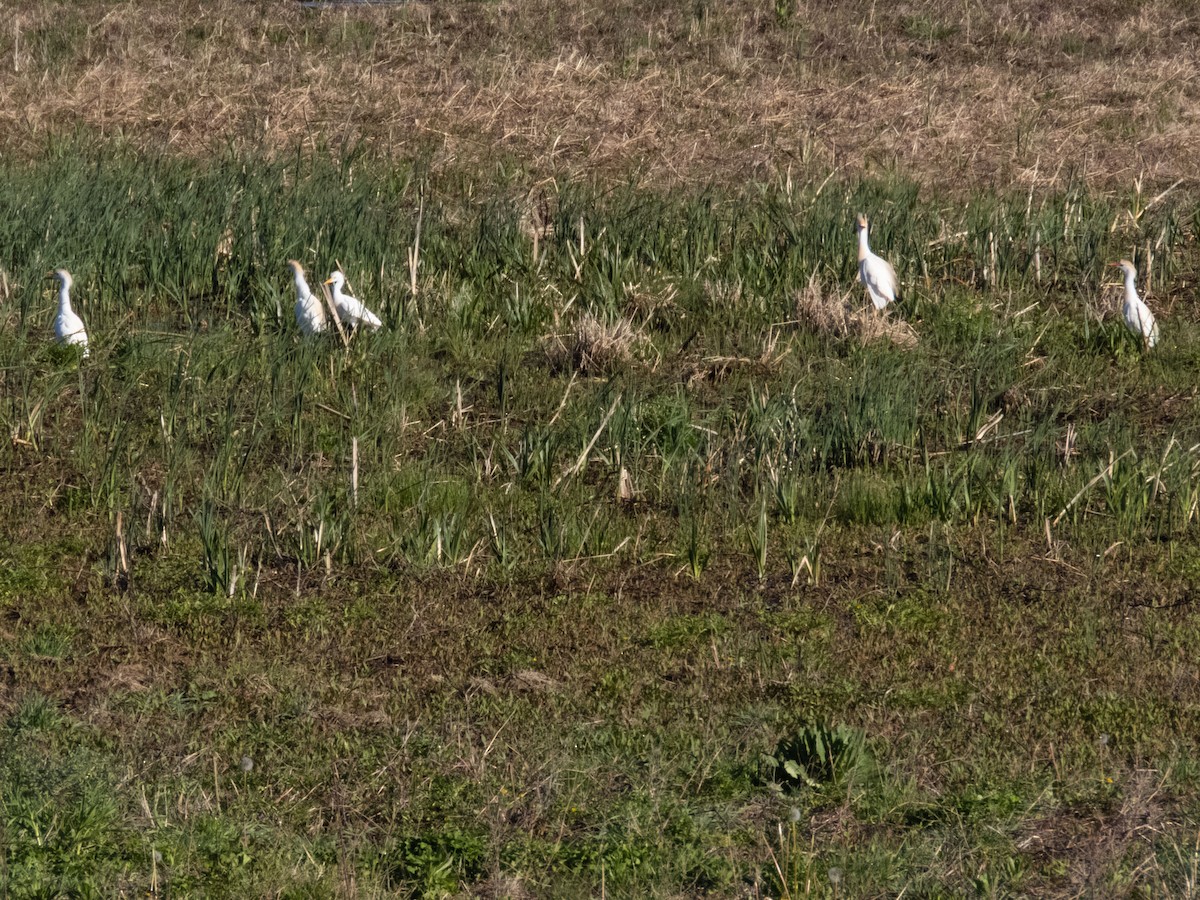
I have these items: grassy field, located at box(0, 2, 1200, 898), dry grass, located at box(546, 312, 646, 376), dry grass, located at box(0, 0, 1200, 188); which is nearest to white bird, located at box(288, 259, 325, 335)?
grassy field, located at box(0, 2, 1200, 898)

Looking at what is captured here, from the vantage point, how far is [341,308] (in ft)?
30.6

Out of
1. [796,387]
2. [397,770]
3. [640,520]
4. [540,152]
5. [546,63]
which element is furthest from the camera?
[546,63]

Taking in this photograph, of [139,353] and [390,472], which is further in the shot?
[139,353]

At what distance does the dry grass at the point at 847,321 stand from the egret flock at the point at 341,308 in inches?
7.9

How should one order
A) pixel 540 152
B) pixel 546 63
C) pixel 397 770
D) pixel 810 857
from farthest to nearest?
pixel 546 63
pixel 540 152
pixel 397 770
pixel 810 857

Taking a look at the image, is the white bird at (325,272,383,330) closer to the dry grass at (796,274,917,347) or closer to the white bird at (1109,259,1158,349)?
the dry grass at (796,274,917,347)

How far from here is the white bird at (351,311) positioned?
9.23 metres

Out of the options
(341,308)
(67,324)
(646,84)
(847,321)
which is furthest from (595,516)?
(646,84)

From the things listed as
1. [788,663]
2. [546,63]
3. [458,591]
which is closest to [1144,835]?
[788,663]

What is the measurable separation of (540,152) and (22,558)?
7.86m

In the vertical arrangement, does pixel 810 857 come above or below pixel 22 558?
above

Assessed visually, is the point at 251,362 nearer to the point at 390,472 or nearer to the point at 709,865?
the point at 390,472

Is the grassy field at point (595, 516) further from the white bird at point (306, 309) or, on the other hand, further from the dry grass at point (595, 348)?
the white bird at point (306, 309)

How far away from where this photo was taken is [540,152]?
1391 centimetres
